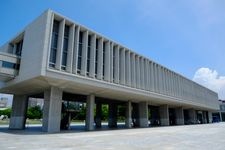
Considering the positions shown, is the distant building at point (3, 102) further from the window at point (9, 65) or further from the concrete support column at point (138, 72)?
the concrete support column at point (138, 72)

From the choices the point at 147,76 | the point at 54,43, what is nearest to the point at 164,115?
the point at 147,76

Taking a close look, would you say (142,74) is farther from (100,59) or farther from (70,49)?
(70,49)

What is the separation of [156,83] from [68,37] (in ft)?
71.7

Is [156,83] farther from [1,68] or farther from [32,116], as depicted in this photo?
[32,116]

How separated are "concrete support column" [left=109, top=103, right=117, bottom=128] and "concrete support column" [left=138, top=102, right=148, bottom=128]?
516cm

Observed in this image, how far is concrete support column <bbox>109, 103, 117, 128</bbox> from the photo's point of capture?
41.0 m

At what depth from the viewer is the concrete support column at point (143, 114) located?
40469 millimetres

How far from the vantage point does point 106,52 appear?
2902 cm

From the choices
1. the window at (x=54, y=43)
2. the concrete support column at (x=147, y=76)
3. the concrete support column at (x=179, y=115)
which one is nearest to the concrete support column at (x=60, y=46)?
the window at (x=54, y=43)

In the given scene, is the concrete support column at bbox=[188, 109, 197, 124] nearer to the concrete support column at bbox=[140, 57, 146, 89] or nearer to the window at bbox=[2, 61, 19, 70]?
the concrete support column at bbox=[140, 57, 146, 89]

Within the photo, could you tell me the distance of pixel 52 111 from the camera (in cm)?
2297

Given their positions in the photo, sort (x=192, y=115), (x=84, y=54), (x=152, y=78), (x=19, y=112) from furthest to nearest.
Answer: (x=192, y=115)
(x=152, y=78)
(x=19, y=112)
(x=84, y=54)

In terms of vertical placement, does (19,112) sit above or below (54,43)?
below

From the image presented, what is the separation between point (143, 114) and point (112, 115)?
6398mm
